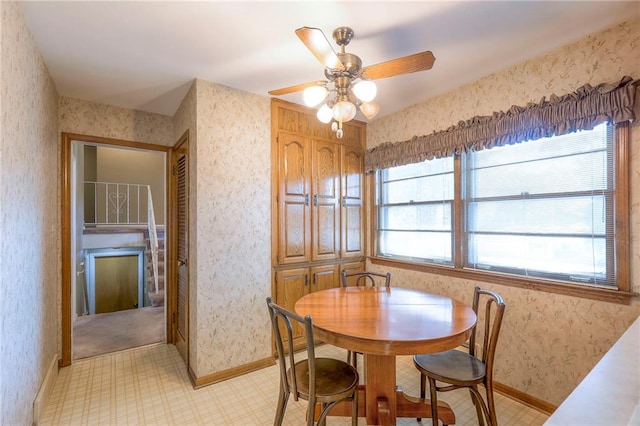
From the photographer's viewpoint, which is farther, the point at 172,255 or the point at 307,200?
the point at 172,255

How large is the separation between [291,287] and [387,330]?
1.64 metres

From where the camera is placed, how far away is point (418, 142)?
9.87ft

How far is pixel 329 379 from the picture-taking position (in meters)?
1.69

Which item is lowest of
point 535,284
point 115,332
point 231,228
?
point 115,332

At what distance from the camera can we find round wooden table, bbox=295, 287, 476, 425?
4.73 feet

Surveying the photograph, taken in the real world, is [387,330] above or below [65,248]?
below

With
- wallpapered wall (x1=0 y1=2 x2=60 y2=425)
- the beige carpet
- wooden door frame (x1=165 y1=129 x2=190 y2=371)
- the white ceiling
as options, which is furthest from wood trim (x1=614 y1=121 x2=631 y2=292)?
the beige carpet

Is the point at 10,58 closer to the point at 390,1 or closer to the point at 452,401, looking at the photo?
the point at 390,1

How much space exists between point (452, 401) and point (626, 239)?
1.58 meters

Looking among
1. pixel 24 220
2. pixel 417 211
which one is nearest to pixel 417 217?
pixel 417 211

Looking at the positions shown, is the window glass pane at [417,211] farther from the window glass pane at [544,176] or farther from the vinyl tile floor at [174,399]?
the vinyl tile floor at [174,399]

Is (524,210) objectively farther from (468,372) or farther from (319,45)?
(319,45)

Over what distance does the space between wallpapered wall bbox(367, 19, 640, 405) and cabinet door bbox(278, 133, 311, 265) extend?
5.09 feet

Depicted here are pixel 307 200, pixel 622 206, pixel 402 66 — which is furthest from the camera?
pixel 307 200
